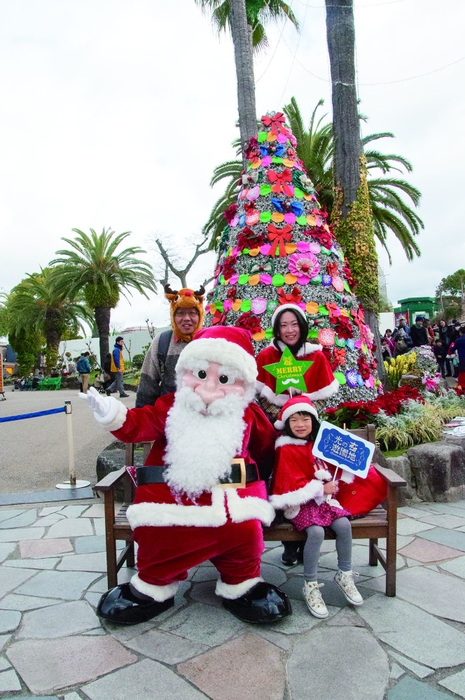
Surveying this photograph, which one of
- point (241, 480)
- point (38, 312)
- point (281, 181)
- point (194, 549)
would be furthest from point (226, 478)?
point (38, 312)

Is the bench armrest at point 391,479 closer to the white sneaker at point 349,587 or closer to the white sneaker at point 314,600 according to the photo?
the white sneaker at point 349,587

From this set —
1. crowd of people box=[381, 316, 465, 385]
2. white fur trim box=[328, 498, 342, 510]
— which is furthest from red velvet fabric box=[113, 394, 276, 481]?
crowd of people box=[381, 316, 465, 385]

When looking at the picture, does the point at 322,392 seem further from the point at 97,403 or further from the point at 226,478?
the point at 97,403

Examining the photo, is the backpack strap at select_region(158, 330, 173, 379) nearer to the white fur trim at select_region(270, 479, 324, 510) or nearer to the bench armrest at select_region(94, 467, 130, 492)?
the bench armrest at select_region(94, 467, 130, 492)

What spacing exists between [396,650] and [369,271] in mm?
5914

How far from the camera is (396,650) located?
2.33m

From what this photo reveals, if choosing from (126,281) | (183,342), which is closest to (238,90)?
(183,342)

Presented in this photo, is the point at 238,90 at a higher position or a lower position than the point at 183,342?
higher

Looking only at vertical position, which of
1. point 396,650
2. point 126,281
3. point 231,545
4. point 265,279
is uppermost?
point 126,281

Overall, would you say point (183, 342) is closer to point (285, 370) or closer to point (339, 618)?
point (285, 370)

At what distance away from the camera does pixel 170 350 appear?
366cm

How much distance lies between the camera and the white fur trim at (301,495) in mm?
2711

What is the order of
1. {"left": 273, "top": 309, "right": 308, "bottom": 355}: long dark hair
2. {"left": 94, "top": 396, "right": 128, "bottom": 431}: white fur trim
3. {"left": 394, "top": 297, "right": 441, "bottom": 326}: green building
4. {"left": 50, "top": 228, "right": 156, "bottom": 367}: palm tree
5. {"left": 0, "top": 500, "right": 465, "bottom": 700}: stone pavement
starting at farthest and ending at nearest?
{"left": 394, "top": 297, "right": 441, "bottom": 326}: green building < {"left": 50, "top": 228, "right": 156, "bottom": 367}: palm tree < {"left": 273, "top": 309, "right": 308, "bottom": 355}: long dark hair < {"left": 94, "top": 396, "right": 128, "bottom": 431}: white fur trim < {"left": 0, "top": 500, "right": 465, "bottom": 700}: stone pavement

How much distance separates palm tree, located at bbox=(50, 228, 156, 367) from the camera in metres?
22.0
